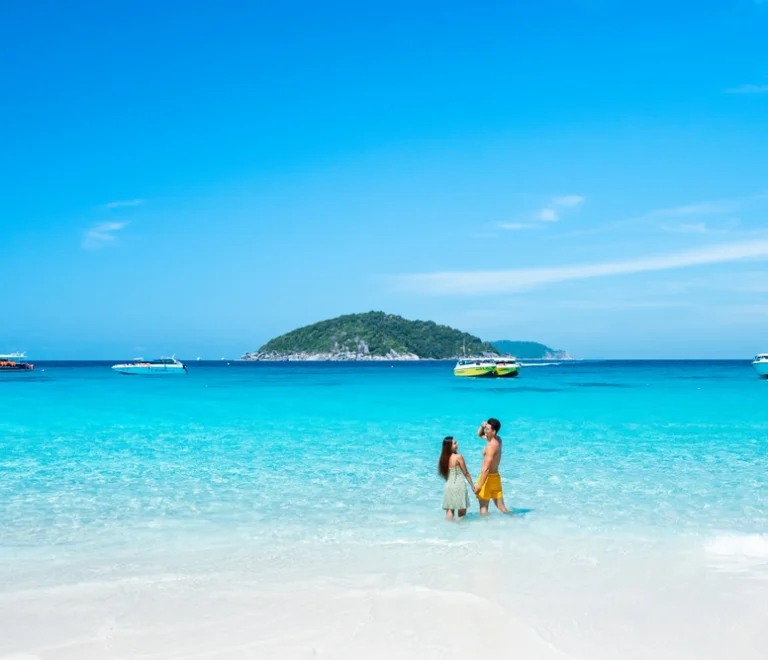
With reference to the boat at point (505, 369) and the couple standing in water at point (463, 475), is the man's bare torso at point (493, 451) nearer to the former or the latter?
the couple standing in water at point (463, 475)

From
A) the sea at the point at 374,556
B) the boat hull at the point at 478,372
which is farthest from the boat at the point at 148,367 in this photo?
the sea at the point at 374,556

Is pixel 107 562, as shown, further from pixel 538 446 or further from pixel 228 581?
pixel 538 446

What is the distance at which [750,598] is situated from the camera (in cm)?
722

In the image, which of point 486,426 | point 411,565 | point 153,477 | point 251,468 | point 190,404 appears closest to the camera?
point 411,565

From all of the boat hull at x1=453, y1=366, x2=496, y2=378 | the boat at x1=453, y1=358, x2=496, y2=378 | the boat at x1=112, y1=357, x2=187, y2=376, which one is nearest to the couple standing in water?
the boat at x1=453, y1=358, x2=496, y2=378

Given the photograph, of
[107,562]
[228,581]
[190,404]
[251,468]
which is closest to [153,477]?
[251,468]

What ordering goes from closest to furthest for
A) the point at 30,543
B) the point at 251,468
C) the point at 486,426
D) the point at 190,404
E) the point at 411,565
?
the point at 411,565, the point at 30,543, the point at 486,426, the point at 251,468, the point at 190,404

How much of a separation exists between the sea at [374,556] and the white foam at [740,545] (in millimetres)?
46

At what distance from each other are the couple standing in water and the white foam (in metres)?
3.25

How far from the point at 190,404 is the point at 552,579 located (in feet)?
133

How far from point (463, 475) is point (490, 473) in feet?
2.19

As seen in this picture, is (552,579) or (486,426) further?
(486,426)

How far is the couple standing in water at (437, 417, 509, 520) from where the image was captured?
1077 cm

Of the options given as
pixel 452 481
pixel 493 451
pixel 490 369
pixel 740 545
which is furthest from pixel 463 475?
pixel 490 369
